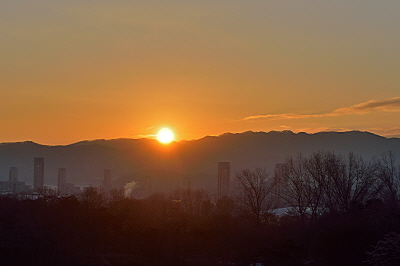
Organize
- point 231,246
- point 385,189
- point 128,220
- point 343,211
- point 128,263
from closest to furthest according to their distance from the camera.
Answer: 1. point 128,263
2. point 231,246
3. point 128,220
4. point 343,211
5. point 385,189

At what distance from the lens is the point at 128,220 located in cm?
3344

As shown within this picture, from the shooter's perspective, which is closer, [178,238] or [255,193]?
[178,238]

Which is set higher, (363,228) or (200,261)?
(363,228)

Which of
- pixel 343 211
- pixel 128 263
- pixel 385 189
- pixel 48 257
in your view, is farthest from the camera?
pixel 385 189

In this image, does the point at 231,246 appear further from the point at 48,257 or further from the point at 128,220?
the point at 48,257

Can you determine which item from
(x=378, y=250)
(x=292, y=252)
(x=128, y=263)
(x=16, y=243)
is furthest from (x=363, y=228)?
(x=16, y=243)

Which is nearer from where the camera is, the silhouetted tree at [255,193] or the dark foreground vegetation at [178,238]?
the dark foreground vegetation at [178,238]

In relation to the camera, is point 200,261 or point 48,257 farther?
point 200,261

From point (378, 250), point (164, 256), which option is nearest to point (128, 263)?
point (164, 256)

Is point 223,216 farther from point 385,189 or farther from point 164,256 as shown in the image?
point 385,189

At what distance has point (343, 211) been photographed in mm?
39156

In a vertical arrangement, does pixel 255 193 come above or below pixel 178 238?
above

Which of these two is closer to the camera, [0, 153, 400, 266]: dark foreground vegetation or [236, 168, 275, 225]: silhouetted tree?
[0, 153, 400, 266]: dark foreground vegetation

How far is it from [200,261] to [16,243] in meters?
11.5
